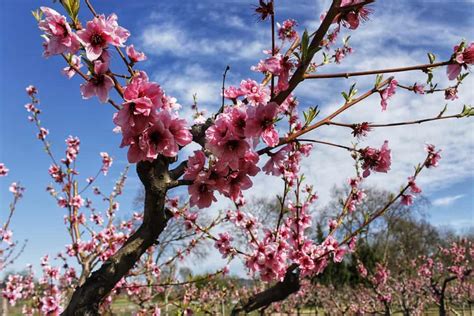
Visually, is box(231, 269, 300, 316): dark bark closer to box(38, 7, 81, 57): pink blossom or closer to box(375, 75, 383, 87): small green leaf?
box(375, 75, 383, 87): small green leaf

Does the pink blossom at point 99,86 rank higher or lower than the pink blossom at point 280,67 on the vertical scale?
lower

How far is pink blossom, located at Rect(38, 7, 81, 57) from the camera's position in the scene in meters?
1.37

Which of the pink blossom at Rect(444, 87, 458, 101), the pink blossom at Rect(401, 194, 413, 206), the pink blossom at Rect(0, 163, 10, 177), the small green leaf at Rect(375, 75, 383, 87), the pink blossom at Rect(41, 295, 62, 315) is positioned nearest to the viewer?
the small green leaf at Rect(375, 75, 383, 87)

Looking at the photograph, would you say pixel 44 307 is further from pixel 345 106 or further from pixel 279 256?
pixel 345 106

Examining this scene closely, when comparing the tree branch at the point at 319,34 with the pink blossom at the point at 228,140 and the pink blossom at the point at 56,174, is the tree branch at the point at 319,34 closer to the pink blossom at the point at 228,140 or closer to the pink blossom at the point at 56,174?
the pink blossom at the point at 228,140

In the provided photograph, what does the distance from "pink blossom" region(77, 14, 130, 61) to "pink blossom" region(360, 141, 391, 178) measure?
49.1 inches

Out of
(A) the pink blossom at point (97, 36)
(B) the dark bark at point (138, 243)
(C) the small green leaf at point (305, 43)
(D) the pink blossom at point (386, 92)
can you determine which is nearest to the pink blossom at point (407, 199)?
(D) the pink blossom at point (386, 92)

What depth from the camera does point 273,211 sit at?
26750mm

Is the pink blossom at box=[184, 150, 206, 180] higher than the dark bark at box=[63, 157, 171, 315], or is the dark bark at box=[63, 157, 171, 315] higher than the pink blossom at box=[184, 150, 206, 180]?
the pink blossom at box=[184, 150, 206, 180]

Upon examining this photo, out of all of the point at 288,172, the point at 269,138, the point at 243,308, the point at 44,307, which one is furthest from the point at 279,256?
the point at 44,307

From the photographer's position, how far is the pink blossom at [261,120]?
4.70 feet

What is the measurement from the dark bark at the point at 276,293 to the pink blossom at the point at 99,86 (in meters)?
Result: 2.78

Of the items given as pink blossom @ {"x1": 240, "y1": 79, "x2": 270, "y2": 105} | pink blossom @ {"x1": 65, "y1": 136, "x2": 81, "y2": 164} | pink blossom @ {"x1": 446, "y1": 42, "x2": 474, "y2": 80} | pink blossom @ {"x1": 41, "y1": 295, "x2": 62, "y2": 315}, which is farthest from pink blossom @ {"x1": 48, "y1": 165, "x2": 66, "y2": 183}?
pink blossom @ {"x1": 446, "y1": 42, "x2": 474, "y2": 80}

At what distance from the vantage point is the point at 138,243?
6.07 ft
